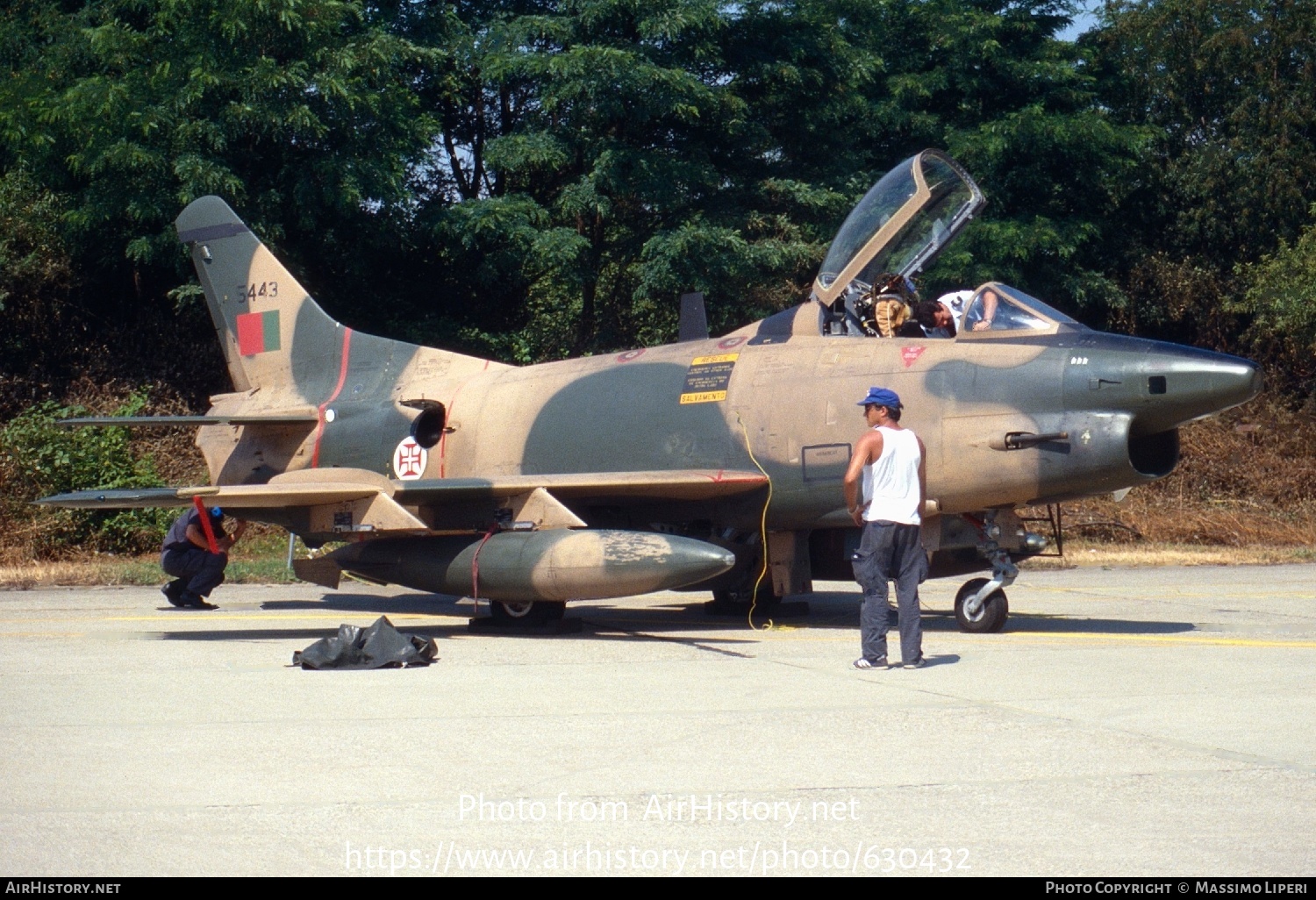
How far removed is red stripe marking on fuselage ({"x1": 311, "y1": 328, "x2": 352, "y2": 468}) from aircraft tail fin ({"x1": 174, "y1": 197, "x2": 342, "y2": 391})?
0.14 m

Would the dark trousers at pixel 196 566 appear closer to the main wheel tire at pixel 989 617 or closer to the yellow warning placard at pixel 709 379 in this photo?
the yellow warning placard at pixel 709 379

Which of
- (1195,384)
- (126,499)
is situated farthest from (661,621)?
(1195,384)

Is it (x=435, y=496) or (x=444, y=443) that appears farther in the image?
(x=444, y=443)

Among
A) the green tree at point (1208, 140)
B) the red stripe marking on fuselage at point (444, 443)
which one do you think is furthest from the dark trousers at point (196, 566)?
the green tree at point (1208, 140)

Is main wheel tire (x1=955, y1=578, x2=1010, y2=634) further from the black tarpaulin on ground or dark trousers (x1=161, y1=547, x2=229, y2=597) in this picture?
dark trousers (x1=161, y1=547, x2=229, y2=597)

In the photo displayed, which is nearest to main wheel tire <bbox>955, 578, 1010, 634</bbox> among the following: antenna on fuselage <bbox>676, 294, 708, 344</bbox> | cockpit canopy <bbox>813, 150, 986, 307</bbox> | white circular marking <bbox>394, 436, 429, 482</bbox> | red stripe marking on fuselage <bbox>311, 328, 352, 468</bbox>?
cockpit canopy <bbox>813, 150, 986, 307</bbox>

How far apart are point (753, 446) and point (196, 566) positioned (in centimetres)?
602

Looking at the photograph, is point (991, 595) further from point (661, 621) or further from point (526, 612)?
point (526, 612)

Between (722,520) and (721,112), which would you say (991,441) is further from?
(721,112)

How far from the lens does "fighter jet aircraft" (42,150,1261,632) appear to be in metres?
10.6

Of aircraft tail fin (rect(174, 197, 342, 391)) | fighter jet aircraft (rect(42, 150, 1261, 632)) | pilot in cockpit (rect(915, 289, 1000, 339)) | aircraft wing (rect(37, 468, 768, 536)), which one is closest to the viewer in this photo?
fighter jet aircraft (rect(42, 150, 1261, 632))

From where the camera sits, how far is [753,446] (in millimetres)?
11898

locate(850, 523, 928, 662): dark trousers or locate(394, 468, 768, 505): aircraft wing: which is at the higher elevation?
locate(394, 468, 768, 505): aircraft wing
